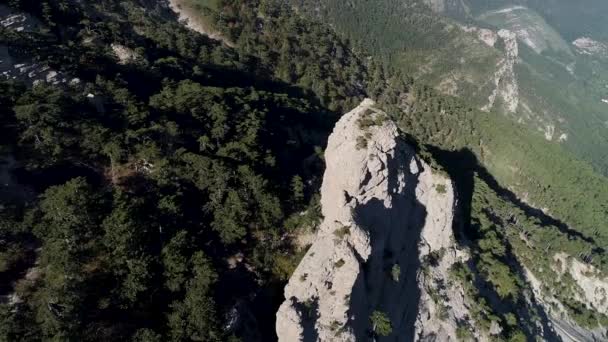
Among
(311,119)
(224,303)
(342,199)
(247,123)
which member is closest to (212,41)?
(311,119)

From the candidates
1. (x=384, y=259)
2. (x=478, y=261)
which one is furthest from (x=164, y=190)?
(x=478, y=261)

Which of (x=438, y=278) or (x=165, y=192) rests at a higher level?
(x=165, y=192)

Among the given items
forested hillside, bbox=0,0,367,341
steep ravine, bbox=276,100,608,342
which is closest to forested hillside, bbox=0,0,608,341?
forested hillside, bbox=0,0,367,341

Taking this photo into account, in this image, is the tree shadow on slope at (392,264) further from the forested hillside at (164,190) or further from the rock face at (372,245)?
the forested hillside at (164,190)

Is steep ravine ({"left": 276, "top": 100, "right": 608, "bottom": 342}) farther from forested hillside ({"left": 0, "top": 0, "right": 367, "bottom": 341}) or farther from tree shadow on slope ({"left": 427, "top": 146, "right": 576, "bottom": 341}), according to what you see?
forested hillside ({"left": 0, "top": 0, "right": 367, "bottom": 341})

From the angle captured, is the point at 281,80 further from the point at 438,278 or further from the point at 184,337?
the point at 184,337

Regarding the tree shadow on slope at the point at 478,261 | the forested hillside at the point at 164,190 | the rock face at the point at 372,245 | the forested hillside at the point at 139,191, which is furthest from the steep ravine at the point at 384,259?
the forested hillside at the point at 139,191

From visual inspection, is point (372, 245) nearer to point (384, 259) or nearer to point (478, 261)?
point (384, 259)
